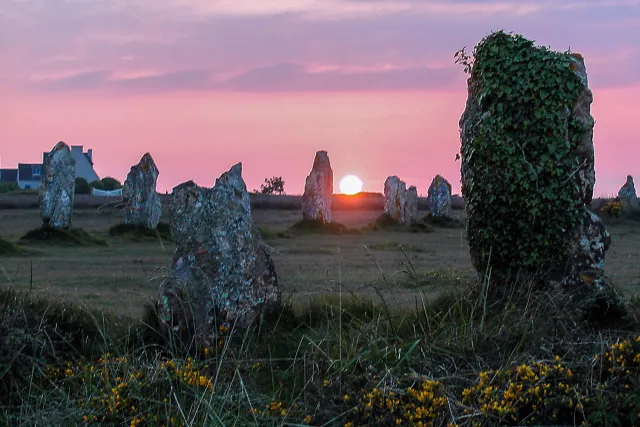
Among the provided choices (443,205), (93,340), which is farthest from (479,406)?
(443,205)

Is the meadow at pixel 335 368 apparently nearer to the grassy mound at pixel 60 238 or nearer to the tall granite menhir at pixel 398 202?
the grassy mound at pixel 60 238

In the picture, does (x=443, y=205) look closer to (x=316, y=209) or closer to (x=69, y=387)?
(x=316, y=209)

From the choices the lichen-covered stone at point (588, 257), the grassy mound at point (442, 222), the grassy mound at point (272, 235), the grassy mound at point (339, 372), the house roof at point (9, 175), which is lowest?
the grassy mound at point (339, 372)

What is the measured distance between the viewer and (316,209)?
1384 inches

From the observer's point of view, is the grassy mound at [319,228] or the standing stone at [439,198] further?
the standing stone at [439,198]

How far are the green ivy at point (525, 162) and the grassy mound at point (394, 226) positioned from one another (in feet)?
85.5

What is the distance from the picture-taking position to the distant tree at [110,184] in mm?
68000

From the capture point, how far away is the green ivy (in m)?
9.51

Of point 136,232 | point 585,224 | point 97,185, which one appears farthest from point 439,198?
point 97,185

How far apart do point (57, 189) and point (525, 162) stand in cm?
2262

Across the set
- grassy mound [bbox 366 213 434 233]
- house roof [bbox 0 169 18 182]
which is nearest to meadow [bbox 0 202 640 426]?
grassy mound [bbox 366 213 434 233]

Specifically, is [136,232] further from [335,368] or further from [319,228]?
[335,368]

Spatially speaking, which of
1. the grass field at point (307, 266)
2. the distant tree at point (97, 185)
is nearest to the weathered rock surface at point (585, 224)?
the grass field at point (307, 266)

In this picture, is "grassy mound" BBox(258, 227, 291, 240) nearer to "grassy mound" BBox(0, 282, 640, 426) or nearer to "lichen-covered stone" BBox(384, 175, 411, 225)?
"lichen-covered stone" BBox(384, 175, 411, 225)
